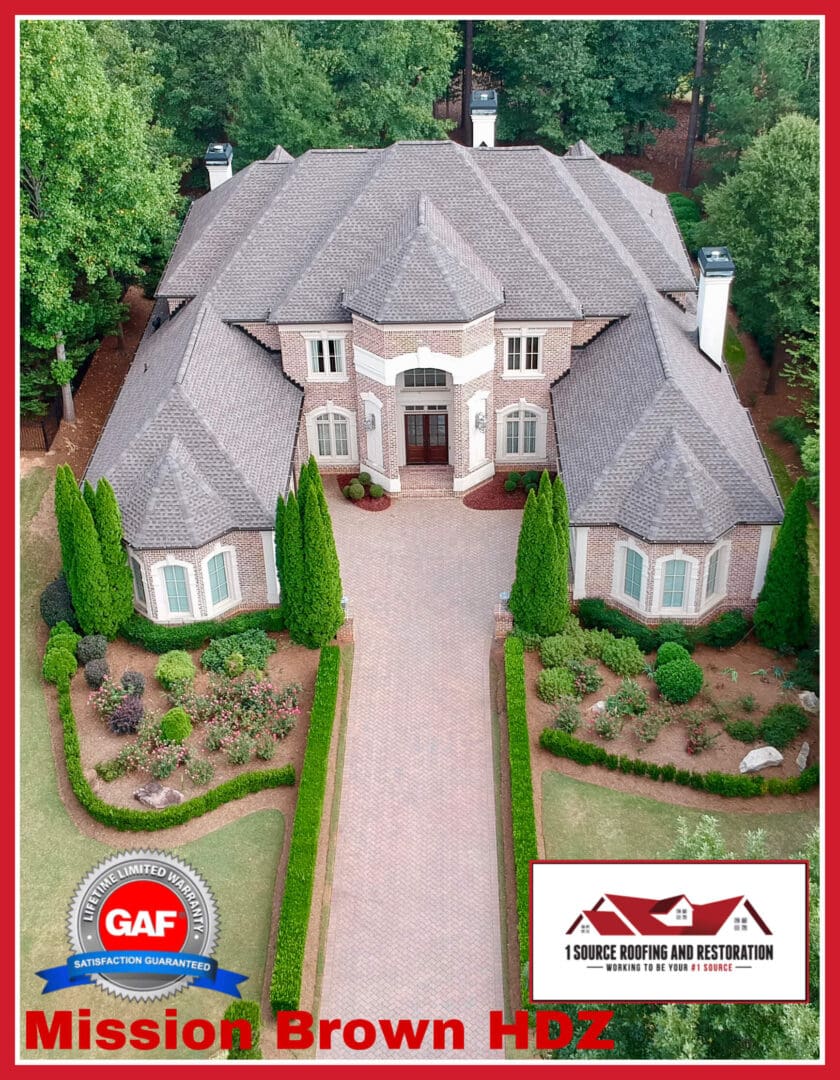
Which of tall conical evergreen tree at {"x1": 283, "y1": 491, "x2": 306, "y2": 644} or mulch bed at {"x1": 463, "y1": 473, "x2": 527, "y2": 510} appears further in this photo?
mulch bed at {"x1": 463, "y1": 473, "x2": 527, "y2": 510}

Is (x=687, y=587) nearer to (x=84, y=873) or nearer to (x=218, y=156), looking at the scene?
(x=84, y=873)

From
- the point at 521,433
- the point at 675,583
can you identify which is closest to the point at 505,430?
the point at 521,433

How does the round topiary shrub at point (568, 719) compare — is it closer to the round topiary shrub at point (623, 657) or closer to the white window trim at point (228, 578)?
the round topiary shrub at point (623, 657)

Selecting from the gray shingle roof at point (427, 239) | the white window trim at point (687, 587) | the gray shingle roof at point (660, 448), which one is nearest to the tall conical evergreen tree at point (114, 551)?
the gray shingle roof at point (427, 239)

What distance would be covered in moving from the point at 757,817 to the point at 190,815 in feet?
50.6

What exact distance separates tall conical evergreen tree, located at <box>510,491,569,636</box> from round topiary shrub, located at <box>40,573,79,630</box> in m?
14.3

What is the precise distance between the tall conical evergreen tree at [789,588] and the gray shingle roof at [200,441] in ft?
51.5

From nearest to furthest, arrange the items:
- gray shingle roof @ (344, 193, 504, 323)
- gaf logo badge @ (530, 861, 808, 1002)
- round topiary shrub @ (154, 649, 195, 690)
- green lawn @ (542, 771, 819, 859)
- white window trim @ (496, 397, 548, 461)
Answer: gaf logo badge @ (530, 861, 808, 1002) < green lawn @ (542, 771, 819, 859) < round topiary shrub @ (154, 649, 195, 690) < gray shingle roof @ (344, 193, 504, 323) < white window trim @ (496, 397, 548, 461)

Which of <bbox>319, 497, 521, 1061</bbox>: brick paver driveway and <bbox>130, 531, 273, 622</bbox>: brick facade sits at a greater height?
<bbox>130, 531, 273, 622</bbox>: brick facade

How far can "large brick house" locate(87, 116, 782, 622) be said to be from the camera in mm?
38438

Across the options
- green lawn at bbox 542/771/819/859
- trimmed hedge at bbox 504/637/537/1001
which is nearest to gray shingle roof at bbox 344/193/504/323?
trimmed hedge at bbox 504/637/537/1001

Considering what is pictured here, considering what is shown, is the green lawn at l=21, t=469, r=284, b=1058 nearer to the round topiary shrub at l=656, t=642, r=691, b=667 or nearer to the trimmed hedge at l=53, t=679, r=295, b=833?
the trimmed hedge at l=53, t=679, r=295, b=833

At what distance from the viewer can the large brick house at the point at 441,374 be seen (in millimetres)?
38438

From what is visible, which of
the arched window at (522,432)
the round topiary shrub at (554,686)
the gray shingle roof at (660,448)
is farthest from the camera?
the arched window at (522,432)
